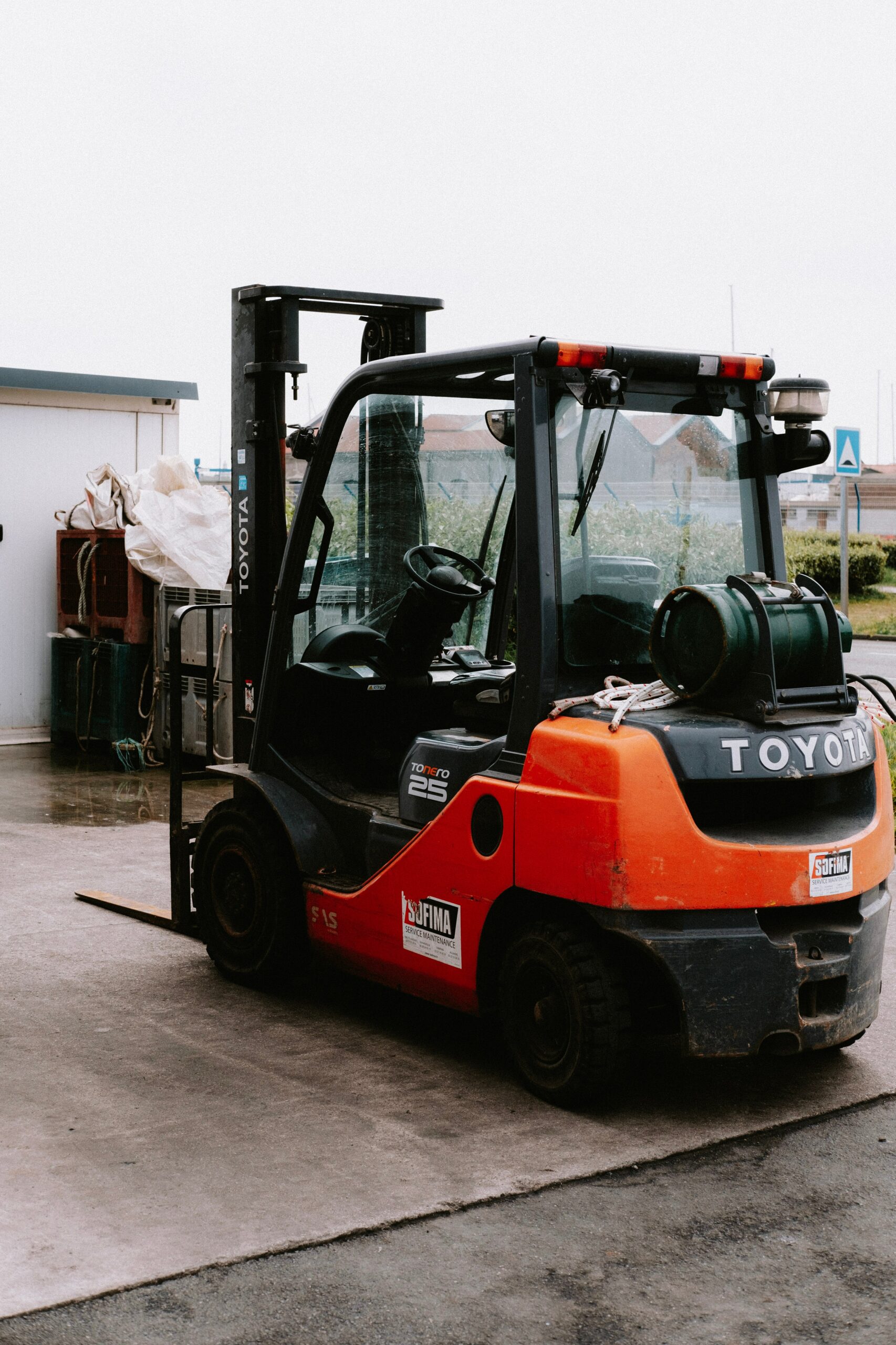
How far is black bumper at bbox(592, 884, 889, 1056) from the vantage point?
4656 millimetres

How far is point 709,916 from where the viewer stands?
4684 millimetres

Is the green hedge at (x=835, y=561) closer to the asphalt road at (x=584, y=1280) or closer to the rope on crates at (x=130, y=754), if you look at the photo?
the rope on crates at (x=130, y=754)

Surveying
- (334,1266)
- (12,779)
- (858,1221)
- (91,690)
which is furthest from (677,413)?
(91,690)

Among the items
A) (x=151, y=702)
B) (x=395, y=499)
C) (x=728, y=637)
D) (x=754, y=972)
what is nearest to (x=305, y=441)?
(x=395, y=499)

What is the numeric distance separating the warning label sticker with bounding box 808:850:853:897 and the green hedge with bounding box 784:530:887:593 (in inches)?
966

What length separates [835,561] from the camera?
105 ft

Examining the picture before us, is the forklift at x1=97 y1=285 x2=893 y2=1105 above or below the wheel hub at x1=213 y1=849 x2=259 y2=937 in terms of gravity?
above

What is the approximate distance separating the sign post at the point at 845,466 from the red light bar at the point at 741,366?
26.8 feet

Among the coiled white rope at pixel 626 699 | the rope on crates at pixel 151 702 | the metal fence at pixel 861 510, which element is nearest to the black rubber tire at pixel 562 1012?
the coiled white rope at pixel 626 699

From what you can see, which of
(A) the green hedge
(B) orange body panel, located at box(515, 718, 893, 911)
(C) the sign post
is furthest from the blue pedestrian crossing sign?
(A) the green hedge

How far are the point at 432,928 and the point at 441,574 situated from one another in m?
1.39

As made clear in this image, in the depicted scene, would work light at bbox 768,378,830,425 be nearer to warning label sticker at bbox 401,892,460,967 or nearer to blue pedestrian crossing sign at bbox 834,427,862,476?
warning label sticker at bbox 401,892,460,967

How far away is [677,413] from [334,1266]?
3.03m

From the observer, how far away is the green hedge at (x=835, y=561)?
31438 mm
